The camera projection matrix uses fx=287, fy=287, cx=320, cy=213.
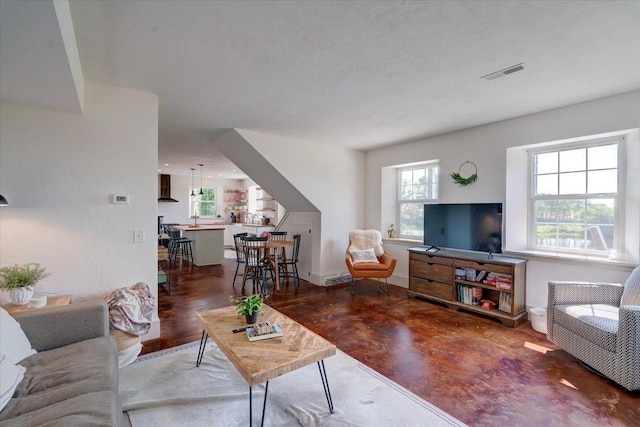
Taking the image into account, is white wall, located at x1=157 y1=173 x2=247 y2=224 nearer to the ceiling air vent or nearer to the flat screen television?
the flat screen television

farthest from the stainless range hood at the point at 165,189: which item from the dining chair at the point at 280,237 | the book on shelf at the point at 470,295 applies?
the book on shelf at the point at 470,295

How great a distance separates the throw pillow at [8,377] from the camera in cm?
132

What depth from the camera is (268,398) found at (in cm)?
199

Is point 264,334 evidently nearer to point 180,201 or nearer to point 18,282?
point 18,282

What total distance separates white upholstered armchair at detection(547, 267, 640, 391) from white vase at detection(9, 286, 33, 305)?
14.4 ft

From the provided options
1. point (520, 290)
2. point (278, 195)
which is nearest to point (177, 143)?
point (278, 195)

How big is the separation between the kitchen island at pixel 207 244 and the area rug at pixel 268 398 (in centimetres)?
440

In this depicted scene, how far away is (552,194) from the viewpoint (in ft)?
11.7

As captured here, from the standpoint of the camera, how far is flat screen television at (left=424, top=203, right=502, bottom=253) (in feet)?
12.0

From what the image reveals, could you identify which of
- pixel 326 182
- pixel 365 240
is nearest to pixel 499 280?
pixel 365 240

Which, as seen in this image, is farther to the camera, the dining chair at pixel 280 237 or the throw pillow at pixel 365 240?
the dining chair at pixel 280 237

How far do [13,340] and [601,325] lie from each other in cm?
404

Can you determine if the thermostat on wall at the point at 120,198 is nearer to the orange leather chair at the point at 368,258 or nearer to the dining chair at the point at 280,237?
the dining chair at the point at 280,237

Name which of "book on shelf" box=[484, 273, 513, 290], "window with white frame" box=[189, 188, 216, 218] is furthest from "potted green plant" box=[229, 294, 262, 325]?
"window with white frame" box=[189, 188, 216, 218]
